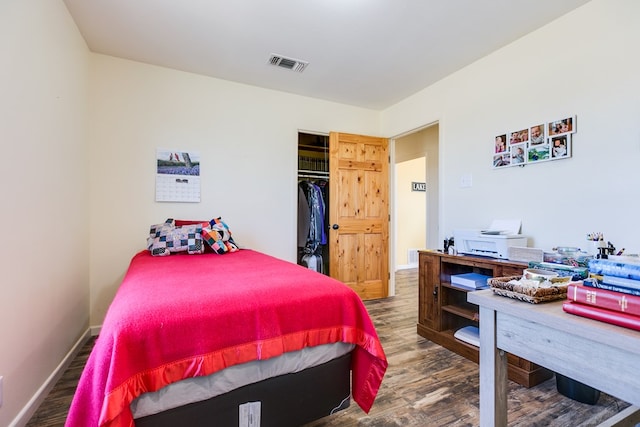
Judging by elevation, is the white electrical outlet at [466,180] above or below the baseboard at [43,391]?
above

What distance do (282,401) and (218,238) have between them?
5.66ft

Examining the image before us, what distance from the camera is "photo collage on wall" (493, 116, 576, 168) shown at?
213cm

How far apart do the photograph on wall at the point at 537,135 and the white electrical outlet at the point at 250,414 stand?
2598mm

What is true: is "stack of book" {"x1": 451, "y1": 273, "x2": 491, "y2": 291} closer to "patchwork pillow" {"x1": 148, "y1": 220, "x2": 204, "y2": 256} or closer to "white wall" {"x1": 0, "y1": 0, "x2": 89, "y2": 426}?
"patchwork pillow" {"x1": 148, "y1": 220, "x2": 204, "y2": 256}

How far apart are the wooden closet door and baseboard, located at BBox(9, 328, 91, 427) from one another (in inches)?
97.1

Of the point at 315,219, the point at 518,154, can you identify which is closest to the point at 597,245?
the point at 518,154

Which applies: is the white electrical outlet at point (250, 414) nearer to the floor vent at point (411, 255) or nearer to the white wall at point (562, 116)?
the white wall at point (562, 116)

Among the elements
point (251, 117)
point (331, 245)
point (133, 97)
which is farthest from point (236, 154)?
point (331, 245)

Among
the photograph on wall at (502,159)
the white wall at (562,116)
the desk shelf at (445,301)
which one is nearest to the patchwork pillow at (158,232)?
the desk shelf at (445,301)

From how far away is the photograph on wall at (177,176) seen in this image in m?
2.97

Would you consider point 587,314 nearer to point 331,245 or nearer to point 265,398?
point 265,398

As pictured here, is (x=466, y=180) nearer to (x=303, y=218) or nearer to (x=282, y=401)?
(x=303, y=218)

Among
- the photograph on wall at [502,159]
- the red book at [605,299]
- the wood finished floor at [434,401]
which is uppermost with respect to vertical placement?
the photograph on wall at [502,159]

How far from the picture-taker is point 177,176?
3.04 m
